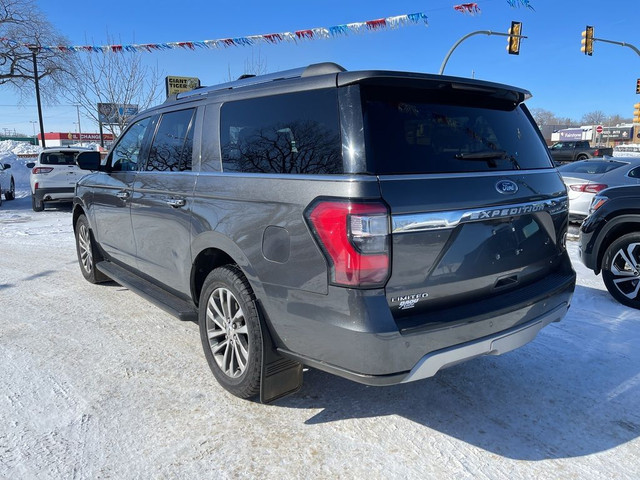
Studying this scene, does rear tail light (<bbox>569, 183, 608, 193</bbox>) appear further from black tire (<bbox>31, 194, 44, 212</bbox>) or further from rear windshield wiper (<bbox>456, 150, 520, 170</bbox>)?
black tire (<bbox>31, 194, 44, 212</bbox>)

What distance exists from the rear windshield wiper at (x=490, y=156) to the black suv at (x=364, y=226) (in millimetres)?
12

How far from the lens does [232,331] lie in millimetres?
2996

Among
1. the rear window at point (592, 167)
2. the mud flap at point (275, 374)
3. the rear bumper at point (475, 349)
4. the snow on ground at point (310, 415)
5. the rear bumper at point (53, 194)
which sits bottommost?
the snow on ground at point (310, 415)

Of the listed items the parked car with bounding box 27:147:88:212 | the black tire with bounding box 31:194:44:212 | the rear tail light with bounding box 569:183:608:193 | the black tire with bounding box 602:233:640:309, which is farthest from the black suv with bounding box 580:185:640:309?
the black tire with bounding box 31:194:44:212

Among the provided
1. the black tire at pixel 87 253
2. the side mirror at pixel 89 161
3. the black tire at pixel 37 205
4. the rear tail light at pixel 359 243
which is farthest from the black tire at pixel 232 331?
the black tire at pixel 37 205

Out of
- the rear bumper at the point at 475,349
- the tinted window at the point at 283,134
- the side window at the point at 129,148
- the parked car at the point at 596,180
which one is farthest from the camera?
the parked car at the point at 596,180

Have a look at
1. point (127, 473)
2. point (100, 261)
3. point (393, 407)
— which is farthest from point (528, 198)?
point (100, 261)

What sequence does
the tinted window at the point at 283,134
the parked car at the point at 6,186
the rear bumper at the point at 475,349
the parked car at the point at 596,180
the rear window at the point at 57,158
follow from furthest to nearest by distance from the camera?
the parked car at the point at 6,186
the rear window at the point at 57,158
the parked car at the point at 596,180
the tinted window at the point at 283,134
the rear bumper at the point at 475,349

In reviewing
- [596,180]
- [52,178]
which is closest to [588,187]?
[596,180]

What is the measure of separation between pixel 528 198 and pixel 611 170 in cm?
808

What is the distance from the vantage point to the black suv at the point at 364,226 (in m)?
2.23

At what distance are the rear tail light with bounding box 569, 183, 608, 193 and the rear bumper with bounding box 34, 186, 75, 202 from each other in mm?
11783

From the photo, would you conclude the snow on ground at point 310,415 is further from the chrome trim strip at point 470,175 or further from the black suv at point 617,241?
the chrome trim strip at point 470,175

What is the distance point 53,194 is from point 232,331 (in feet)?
36.4
